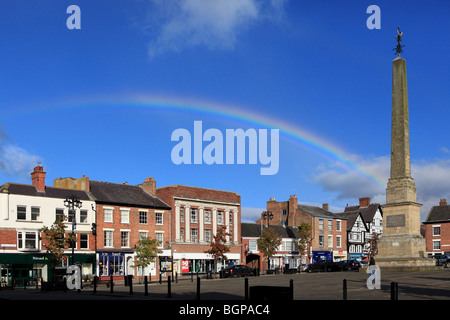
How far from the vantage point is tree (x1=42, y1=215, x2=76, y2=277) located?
5247 centimetres

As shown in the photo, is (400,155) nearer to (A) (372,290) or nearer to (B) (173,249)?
(A) (372,290)

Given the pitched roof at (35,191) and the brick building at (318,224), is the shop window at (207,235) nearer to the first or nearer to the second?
the pitched roof at (35,191)

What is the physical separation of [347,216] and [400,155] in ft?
194

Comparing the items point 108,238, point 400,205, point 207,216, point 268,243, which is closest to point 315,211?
point 268,243

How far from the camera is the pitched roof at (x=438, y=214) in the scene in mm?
95894

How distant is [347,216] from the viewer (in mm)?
103000

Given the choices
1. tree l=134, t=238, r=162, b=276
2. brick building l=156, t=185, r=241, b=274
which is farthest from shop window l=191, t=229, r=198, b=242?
tree l=134, t=238, r=162, b=276

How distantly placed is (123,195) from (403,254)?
116 feet

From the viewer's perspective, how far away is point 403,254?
4400 cm

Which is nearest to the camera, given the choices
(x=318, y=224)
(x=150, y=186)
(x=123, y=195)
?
(x=123, y=195)

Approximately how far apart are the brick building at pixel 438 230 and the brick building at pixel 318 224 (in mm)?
14983

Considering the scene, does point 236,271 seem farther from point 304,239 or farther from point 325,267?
point 304,239

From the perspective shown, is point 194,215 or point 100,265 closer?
point 100,265

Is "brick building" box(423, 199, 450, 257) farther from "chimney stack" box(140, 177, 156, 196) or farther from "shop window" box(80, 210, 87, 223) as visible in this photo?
"shop window" box(80, 210, 87, 223)
